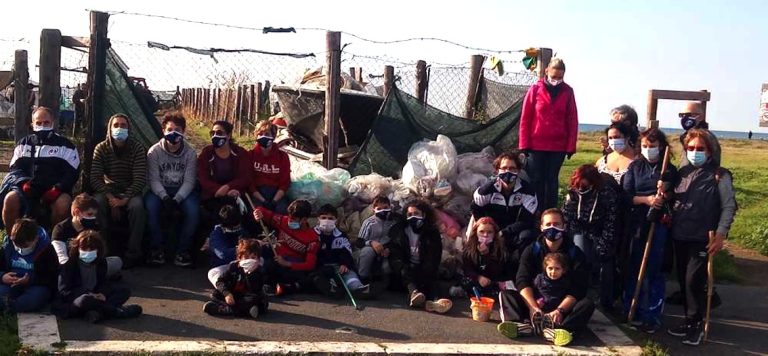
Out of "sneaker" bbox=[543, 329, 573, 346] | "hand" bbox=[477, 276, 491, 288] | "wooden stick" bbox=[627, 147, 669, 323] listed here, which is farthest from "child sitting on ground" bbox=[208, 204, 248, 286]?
"wooden stick" bbox=[627, 147, 669, 323]

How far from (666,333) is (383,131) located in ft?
13.7

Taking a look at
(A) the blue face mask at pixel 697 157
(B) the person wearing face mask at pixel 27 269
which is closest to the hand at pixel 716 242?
(A) the blue face mask at pixel 697 157

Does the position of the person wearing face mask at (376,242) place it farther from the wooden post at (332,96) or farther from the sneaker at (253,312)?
the wooden post at (332,96)

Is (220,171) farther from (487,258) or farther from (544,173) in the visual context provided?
(544,173)

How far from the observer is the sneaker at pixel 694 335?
614 cm

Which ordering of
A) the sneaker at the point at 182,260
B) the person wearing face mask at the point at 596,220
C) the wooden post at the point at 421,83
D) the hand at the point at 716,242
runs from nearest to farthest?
the hand at the point at 716,242
the person wearing face mask at the point at 596,220
the sneaker at the point at 182,260
the wooden post at the point at 421,83

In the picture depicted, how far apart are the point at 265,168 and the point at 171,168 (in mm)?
939

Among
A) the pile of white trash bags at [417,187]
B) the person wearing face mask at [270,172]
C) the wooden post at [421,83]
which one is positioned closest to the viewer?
the person wearing face mask at [270,172]

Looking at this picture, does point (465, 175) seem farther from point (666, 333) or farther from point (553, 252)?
point (666, 333)

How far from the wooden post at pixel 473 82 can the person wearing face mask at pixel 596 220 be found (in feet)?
13.4

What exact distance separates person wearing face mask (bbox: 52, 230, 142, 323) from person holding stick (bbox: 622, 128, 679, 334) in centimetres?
413

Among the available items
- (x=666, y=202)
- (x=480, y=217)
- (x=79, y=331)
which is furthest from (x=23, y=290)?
(x=666, y=202)

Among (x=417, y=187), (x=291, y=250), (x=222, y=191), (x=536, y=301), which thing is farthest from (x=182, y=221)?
(x=536, y=301)

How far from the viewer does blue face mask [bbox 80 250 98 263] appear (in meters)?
6.00
